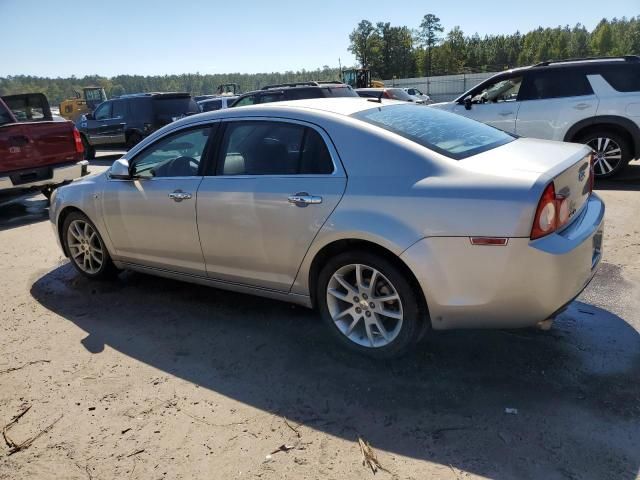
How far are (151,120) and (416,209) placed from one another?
44.3 feet

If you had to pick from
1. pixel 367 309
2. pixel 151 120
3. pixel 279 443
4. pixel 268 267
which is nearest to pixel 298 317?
pixel 268 267

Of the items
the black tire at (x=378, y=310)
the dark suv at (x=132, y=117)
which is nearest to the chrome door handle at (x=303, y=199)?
the black tire at (x=378, y=310)

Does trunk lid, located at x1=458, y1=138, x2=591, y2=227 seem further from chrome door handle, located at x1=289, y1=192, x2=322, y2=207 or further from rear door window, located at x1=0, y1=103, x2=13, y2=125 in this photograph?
rear door window, located at x1=0, y1=103, x2=13, y2=125

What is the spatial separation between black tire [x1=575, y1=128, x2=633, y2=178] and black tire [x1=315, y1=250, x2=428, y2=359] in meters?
6.23

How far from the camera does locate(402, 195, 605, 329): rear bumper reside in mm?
2594

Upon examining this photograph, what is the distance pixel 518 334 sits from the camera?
11.4ft

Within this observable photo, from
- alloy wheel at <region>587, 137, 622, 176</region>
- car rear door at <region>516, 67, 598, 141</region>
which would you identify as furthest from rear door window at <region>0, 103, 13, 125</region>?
alloy wheel at <region>587, 137, 622, 176</region>

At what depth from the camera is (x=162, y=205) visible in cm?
401

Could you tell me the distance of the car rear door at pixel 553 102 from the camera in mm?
7695

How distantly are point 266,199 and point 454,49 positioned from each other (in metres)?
101

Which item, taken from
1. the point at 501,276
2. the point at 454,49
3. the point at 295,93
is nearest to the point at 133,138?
the point at 295,93

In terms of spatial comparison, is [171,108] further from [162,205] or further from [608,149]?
[162,205]

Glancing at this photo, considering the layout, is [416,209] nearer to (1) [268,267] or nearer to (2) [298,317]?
(1) [268,267]

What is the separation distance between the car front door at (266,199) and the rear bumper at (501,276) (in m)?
0.75
